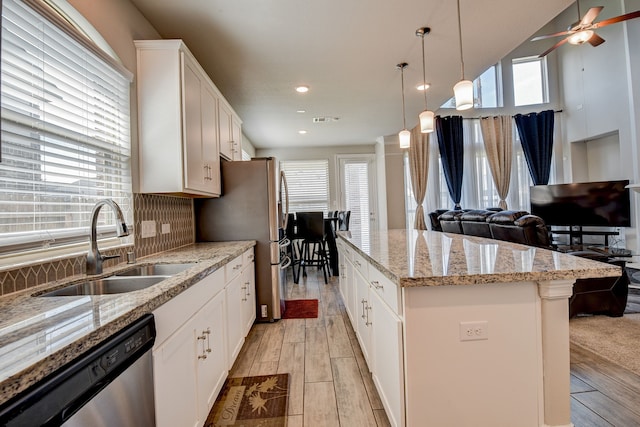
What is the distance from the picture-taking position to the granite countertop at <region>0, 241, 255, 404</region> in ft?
1.96

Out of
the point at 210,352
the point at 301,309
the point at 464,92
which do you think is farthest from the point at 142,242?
the point at 464,92

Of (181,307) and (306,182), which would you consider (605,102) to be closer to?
(306,182)

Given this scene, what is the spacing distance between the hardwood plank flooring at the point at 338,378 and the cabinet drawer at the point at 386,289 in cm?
71

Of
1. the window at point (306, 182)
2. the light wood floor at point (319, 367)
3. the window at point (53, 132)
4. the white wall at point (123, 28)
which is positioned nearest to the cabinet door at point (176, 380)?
the light wood floor at point (319, 367)

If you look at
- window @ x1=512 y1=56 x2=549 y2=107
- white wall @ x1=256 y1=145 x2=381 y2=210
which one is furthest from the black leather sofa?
window @ x1=512 y1=56 x2=549 y2=107

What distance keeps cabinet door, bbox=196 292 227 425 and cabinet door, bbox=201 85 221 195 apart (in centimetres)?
109

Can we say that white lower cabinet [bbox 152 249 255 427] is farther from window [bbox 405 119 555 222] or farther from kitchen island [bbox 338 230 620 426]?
window [bbox 405 119 555 222]

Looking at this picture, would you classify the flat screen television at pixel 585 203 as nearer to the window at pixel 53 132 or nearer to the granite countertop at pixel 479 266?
the granite countertop at pixel 479 266

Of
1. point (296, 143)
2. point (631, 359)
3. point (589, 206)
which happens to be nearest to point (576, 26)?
point (589, 206)

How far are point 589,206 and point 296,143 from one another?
17.8ft

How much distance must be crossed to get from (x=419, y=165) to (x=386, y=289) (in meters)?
5.29

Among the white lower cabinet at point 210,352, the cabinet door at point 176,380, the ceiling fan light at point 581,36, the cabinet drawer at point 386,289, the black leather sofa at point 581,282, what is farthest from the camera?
the ceiling fan light at point 581,36

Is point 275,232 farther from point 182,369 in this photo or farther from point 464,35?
point 464,35

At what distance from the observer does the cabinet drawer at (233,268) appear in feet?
6.86
